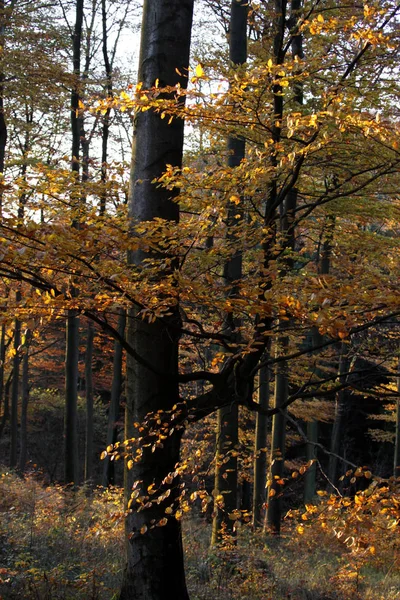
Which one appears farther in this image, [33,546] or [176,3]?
[33,546]

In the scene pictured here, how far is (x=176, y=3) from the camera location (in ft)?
14.8

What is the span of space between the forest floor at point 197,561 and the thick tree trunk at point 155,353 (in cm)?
35

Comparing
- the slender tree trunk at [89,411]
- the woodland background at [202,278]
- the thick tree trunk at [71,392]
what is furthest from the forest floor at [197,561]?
the slender tree trunk at [89,411]

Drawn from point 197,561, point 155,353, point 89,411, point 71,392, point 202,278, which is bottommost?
point 197,561

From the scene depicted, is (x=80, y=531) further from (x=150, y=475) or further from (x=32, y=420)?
(x=32, y=420)

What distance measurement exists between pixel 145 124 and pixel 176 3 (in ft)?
3.43

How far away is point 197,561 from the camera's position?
273 inches

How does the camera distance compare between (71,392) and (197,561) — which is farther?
(71,392)

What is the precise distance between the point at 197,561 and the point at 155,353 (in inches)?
154

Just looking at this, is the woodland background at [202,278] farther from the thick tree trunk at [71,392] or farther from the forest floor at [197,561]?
the thick tree trunk at [71,392]

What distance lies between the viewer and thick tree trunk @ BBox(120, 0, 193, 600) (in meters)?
4.21

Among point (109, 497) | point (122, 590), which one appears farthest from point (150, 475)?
point (109, 497)

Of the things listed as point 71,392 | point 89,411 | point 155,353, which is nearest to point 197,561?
point 155,353

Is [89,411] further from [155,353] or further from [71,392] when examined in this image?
[155,353]
